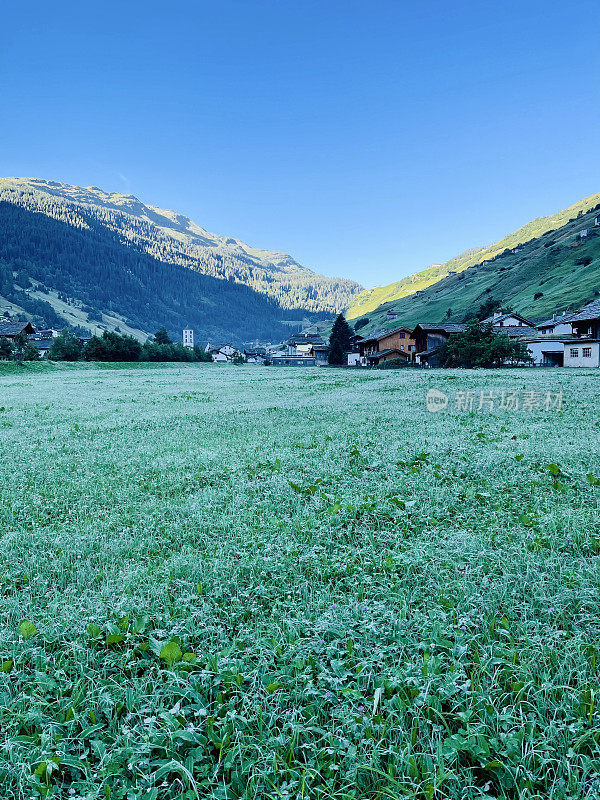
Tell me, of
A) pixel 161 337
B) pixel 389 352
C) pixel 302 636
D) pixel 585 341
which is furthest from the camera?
pixel 161 337

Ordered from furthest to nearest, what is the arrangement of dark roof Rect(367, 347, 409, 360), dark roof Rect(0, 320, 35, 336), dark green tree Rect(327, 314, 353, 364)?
dark green tree Rect(327, 314, 353, 364) → dark roof Rect(367, 347, 409, 360) → dark roof Rect(0, 320, 35, 336)

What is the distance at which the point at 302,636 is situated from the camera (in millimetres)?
2842

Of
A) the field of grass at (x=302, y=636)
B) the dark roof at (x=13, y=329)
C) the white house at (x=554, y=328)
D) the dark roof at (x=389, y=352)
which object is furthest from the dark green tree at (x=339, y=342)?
the field of grass at (x=302, y=636)

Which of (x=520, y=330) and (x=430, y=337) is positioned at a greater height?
(x=520, y=330)

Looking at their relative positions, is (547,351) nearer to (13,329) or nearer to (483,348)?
(483,348)

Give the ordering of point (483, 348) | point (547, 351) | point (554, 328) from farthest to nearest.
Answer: point (554, 328)
point (547, 351)
point (483, 348)

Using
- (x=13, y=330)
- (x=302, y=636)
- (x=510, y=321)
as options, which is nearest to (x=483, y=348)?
(x=302, y=636)

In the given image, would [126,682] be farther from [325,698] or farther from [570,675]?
[570,675]

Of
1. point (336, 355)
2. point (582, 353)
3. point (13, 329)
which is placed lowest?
point (582, 353)

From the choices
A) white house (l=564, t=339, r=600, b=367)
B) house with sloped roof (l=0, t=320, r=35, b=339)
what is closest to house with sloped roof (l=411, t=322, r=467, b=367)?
white house (l=564, t=339, r=600, b=367)

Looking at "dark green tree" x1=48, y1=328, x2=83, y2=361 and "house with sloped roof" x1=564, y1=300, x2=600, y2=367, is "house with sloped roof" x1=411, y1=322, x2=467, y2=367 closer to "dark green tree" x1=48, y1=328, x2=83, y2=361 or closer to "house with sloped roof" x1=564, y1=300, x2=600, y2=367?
"house with sloped roof" x1=564, y1=300, x2=600, y2=367

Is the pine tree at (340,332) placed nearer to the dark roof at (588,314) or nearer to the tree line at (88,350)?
the tree line at (88,350)

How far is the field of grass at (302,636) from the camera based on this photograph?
1.88m

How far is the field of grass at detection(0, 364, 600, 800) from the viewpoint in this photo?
1.88m
